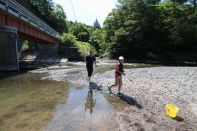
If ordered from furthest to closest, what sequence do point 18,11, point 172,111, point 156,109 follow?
point 18,11 < point 156,109 < point 172,111

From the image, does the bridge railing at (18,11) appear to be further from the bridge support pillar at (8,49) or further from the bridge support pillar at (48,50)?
the bridge support pillar at (48,50)

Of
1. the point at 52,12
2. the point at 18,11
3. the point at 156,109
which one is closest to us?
the point at 156,109

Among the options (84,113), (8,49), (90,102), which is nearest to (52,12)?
(8,49)

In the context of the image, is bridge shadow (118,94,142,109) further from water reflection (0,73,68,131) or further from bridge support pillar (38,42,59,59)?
bridge support pillar (38,42,59,59)

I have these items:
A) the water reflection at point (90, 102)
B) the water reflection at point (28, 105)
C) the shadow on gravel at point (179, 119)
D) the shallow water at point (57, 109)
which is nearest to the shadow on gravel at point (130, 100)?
the shallow water at point (57, 109)

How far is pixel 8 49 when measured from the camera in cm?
2705

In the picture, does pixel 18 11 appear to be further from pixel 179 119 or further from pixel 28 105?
pixel 179 119

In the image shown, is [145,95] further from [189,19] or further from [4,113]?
[189,19]

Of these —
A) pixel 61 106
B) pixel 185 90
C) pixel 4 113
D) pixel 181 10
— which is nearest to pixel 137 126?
pixel 61 106

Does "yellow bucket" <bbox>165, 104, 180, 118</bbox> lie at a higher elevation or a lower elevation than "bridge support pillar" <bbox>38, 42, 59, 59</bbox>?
lower

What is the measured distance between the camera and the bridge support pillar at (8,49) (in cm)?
2678

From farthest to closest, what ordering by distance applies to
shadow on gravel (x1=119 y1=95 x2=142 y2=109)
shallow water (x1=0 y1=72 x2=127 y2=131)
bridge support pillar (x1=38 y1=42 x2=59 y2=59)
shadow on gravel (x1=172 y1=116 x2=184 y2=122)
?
bridge support pillar (x1=38 y1=42 x2=59 y2=59) → shadow on gravel (x1=119 y1=95 x2=142 y2=109) → shadow on gravel (x1=172 y1=116 x2=184 y2=122) → shallow water (x1=0 y1=72 x2=127 y2=131)

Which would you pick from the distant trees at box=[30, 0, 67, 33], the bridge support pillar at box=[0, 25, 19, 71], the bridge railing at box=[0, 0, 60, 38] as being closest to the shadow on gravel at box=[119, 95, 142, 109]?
the bridge railing at box=[0, 0, 60, 38]

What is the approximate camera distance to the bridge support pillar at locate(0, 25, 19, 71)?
2678cm
